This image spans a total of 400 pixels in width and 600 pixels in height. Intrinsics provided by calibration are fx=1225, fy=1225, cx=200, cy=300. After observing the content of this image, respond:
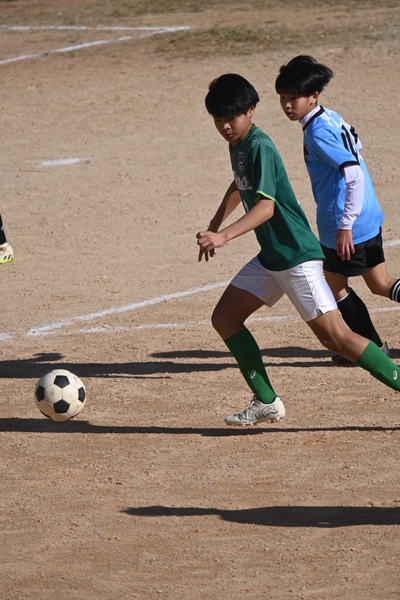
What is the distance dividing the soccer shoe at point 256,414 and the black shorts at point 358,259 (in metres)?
1.20

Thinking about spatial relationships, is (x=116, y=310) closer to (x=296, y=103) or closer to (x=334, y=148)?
(x=334, y=148)

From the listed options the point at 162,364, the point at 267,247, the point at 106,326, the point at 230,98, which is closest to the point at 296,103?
the point at 230,98

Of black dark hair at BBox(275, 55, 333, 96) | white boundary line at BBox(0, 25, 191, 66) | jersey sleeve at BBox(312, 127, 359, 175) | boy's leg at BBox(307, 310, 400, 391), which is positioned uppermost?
black dark hair at BBox(275, 55, 333, 96)

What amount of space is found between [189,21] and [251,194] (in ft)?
51.5

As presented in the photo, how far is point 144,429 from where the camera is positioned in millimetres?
7637

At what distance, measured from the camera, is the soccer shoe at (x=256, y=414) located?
7.47 m

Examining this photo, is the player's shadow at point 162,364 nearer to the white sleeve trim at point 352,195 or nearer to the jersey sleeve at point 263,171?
the white sleeve trim at point 352,195

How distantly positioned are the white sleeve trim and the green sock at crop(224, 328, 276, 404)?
0.98 meters

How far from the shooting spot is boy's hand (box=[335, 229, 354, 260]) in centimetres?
768

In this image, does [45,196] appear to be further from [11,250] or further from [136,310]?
[136,310]

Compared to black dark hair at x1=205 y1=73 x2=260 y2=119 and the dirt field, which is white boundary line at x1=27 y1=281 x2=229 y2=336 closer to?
the dirt field

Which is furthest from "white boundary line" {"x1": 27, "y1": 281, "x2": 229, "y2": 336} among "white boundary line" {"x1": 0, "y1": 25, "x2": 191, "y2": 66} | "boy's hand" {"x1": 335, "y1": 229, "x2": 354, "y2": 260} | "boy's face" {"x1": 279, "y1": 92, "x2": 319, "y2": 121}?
"white boundary line" {"x1": 0, "y1": 25, "x2": 191, "y2": 66}

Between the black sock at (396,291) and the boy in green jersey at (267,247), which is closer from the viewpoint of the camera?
the boy in green jersey at (267,247)

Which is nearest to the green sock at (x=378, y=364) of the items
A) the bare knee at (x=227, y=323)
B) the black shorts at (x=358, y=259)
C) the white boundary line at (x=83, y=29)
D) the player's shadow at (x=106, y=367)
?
the bare knee at (x=227, y=323)
